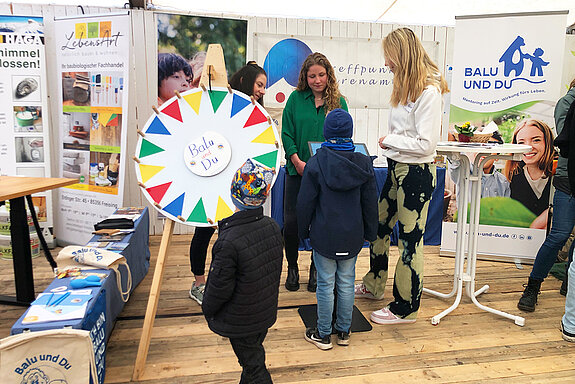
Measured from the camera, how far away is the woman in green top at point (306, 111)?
2.47 meters

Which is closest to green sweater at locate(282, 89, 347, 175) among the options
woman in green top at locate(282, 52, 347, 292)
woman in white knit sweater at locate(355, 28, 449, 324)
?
woman in green top at locate(282, 52, 347, 292)

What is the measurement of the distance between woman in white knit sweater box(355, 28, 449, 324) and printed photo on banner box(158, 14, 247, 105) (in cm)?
207

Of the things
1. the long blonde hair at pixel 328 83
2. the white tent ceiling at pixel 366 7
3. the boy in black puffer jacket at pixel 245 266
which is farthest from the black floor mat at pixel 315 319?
the white tent ceiling at pixel 366 7

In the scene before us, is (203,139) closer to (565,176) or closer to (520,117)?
(565,176)

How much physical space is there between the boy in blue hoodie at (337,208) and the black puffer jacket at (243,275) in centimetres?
50

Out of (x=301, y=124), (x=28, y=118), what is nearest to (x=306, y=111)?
(x=301, y=124)

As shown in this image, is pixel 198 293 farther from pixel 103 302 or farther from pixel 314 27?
pixel 314 27

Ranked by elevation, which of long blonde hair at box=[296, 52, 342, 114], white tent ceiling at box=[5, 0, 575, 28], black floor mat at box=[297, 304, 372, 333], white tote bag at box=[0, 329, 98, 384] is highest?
white tent ceiling at box=[5, 0, 575, 28]

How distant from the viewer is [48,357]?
1.47 meters

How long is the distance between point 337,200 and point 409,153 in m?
0.48

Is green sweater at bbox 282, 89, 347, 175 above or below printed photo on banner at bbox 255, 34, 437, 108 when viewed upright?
below

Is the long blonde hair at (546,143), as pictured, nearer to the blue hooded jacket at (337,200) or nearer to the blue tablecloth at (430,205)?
the blue tablecloth at (430,205)

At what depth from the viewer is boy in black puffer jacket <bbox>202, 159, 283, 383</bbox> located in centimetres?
134

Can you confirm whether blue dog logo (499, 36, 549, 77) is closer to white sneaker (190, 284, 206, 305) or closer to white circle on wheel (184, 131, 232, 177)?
white circle on wheel (184, 131, 232, 177)
